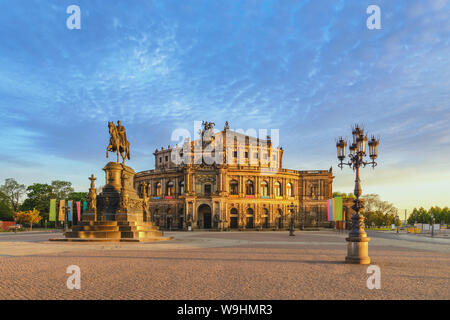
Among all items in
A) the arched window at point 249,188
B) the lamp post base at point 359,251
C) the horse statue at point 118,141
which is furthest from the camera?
the arched window at point 249,188

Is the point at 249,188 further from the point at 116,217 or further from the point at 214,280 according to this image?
the point at 214,280

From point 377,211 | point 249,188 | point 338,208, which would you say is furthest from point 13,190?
point 377,211

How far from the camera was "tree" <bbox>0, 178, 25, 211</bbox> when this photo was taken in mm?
92062

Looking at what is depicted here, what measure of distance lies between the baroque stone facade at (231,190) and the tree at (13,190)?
38342 mm

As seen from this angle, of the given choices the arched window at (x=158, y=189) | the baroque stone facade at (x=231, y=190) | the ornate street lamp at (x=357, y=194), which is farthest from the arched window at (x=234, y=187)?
the ornate street lamp at (x=357, y=194)

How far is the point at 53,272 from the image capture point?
1059cm

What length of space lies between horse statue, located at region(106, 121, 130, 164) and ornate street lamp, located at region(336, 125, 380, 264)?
19990 millimetres

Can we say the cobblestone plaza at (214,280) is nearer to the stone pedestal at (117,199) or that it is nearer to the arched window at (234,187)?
the stone pedestal at (117,199)

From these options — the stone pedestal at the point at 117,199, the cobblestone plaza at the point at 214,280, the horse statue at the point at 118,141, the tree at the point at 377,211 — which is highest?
the horse statue at the point at 118,141

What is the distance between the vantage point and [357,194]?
13961 mm

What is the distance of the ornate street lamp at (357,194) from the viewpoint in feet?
43.8
